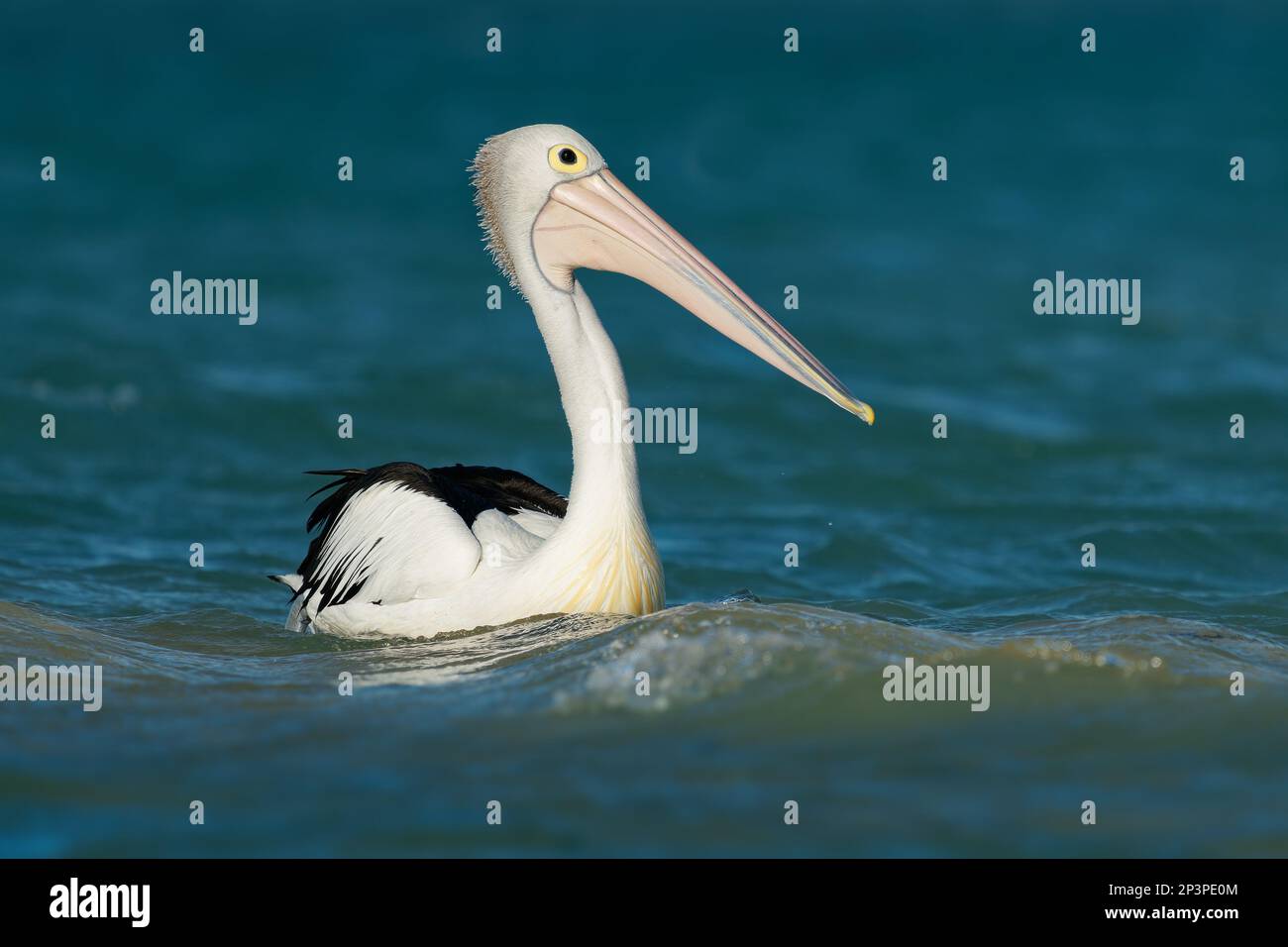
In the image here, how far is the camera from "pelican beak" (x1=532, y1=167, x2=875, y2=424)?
15.5 feet

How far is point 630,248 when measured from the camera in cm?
475

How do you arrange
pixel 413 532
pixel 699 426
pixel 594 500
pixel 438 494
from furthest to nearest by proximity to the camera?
1. pixel 699 426
2. pixel 438 494
3. pixel 413 532
4. pixel 594 500

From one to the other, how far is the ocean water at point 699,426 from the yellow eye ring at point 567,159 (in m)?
1.34

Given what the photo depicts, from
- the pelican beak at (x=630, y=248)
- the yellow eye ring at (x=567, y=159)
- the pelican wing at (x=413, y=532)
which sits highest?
the yellow eye ring at (x=567, y=159)

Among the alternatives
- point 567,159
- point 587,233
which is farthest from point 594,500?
point 567,159

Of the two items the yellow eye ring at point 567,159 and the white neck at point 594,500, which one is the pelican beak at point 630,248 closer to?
the yellow eye ring at point 567,159

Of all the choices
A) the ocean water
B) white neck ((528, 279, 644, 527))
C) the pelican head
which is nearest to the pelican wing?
the ocean water

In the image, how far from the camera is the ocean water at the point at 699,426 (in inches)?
133

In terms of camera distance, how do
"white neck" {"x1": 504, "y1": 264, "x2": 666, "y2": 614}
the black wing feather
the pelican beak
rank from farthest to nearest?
the black wing feather
the pelican beak
"white neck" {"x1": 504, "y1": 264, "x2": 666, "y2": 614}

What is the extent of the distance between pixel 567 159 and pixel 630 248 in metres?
0.33

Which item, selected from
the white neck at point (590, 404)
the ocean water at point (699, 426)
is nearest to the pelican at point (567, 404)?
the white neck at point (590, 404)

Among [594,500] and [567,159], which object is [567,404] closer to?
[594,500]

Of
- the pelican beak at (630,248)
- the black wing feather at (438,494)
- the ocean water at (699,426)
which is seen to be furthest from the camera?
the black wing feather at (438,494)

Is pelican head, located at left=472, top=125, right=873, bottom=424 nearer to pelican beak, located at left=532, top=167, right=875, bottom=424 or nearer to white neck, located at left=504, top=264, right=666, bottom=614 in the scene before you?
pelican beak, located at left=532, top=167, right=875, bottom=424
